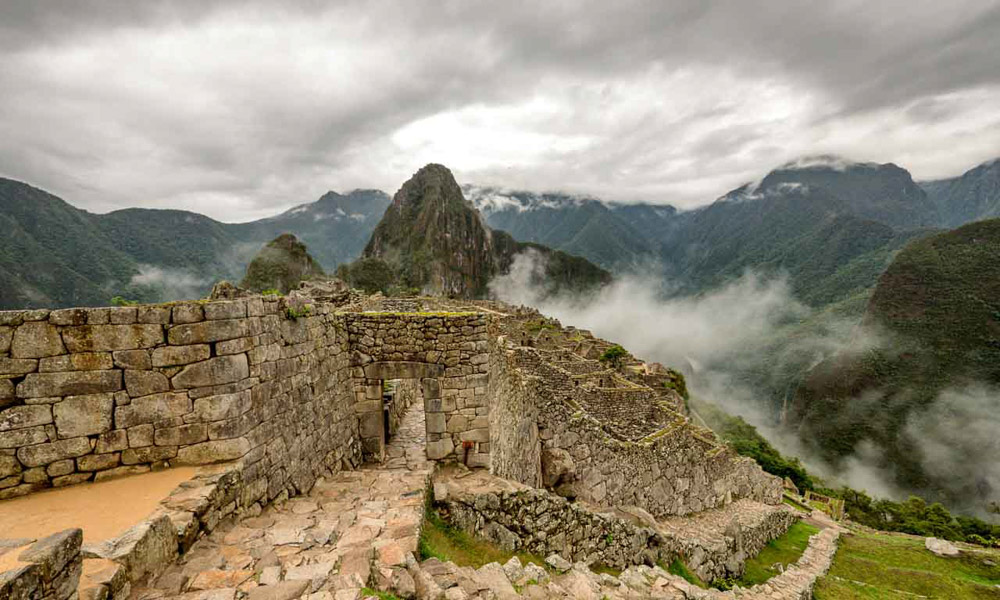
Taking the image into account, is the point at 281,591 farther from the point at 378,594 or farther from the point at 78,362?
the point at 78,362

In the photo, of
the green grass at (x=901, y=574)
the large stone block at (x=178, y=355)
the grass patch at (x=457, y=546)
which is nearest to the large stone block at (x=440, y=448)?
the grass patch at (x=457, y=546)

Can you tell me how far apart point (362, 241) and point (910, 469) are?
196 meters

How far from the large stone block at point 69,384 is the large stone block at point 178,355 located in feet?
1.28

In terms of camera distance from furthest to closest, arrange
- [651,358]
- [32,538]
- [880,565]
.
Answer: [651,358]
[880,565]
[32,538]

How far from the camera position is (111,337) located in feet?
14.5

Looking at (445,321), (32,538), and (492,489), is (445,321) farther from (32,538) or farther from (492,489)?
(32,538)

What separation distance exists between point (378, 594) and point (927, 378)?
3836 inches

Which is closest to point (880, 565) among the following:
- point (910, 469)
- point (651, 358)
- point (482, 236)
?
point (910, 469)

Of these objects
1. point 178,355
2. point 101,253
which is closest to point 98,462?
point 178,355

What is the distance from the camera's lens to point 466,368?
7.56m

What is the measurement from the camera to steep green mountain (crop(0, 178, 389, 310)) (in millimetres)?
45438

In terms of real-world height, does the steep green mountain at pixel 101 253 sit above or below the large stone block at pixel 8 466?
above

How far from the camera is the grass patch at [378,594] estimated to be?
133 inches

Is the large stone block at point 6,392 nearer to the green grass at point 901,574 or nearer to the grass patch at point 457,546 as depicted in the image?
the grass patch at point 457,546
